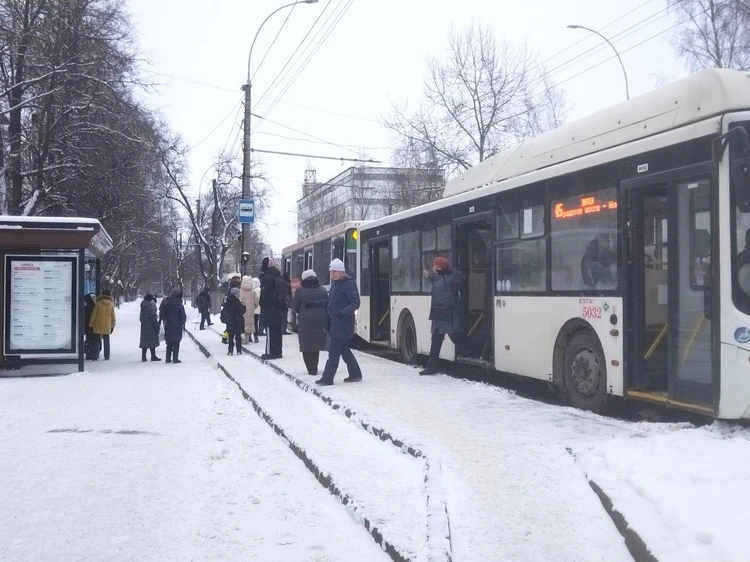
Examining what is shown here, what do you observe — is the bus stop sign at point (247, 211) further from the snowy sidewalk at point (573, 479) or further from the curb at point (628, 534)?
the curb at point (628, 534)

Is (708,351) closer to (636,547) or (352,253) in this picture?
(636,547)

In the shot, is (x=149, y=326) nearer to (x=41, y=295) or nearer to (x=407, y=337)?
(x=41, y=295)

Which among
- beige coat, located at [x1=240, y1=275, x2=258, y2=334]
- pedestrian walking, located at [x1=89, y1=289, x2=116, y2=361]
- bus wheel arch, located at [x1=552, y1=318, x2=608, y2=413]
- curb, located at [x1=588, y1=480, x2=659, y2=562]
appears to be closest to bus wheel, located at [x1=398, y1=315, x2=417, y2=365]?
bus wheel arch, located at [x1=552, y1=318, x2=608, y2=413]

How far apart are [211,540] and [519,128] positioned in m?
31.4

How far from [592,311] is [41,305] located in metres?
10.8

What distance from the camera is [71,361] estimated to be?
1630cm

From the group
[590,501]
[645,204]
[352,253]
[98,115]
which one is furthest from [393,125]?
[590,501]

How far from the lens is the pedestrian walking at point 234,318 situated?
64.7ft

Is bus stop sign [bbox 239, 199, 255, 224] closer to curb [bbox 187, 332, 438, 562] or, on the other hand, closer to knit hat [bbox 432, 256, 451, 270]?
knit hat [bbox 432, 256, 451, 270]

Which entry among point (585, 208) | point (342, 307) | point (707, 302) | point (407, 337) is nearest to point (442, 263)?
point (342, 307)

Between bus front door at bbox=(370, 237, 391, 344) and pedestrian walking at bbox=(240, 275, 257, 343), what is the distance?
435 centimetres

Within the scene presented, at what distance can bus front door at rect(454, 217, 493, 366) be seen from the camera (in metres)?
13.4

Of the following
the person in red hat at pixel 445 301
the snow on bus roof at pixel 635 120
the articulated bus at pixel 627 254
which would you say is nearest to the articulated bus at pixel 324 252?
the person in red hat at pixel 445 301

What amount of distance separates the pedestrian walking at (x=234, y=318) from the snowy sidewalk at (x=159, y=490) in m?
7.85
